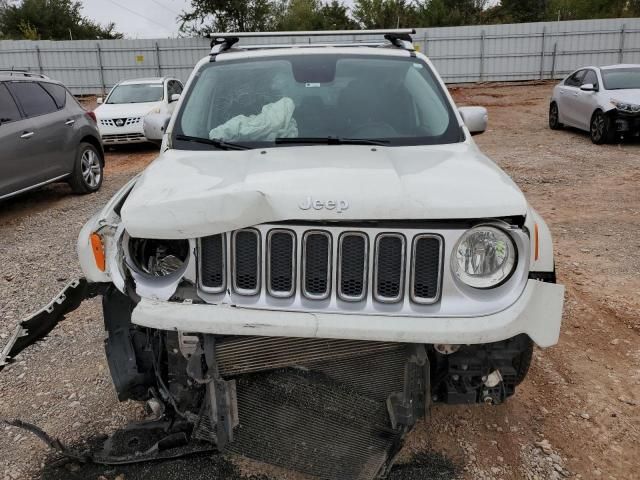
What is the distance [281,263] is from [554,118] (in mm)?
13640

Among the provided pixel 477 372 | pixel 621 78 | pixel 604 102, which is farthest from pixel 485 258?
pixel 621 78

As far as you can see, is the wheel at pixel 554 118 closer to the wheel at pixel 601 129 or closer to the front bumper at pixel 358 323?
the wheel at pixel 601 129

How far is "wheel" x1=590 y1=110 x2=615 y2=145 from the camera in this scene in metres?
11.7

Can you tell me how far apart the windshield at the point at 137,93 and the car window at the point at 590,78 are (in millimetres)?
9201

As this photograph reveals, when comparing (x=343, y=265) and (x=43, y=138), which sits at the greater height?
(x=343, y=265)

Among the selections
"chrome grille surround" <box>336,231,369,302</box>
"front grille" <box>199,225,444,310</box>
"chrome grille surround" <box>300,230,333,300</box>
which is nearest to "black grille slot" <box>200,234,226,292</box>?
"front grille" <box>199,225,444,310</box>

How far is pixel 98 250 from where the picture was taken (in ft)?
8.60

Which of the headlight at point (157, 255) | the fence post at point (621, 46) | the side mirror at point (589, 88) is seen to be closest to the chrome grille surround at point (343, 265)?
the headlight at point (157, 255)

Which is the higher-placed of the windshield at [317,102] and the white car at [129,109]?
the windshield at [317,102]

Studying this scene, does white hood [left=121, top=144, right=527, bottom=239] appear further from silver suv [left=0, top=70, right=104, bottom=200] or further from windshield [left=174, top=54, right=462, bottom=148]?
silver suv [left=0, top=70, right=104, bottom=200]

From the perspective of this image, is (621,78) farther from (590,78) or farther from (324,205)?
(324,205)

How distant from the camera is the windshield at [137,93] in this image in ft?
44.3

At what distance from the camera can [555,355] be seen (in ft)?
13.1

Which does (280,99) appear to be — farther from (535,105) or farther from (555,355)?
(535,105)
